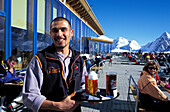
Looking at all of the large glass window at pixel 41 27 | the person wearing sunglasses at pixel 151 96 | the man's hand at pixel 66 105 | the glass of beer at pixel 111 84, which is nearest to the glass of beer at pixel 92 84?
the glass of beer at pixel 111 84

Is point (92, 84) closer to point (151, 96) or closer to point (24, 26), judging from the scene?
point (151, 96)

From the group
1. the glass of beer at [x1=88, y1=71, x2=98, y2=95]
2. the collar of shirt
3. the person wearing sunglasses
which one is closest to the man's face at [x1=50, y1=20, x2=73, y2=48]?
the collar of shirt

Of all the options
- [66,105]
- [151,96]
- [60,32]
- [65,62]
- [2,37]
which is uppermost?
[2,37]

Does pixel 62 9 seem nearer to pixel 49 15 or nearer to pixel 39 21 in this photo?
pixel 49 15

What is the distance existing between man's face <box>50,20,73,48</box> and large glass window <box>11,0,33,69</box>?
4152 mm

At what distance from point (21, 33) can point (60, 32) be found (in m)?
4.81

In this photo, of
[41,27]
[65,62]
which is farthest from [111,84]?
[41,27]

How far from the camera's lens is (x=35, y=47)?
19.6ft

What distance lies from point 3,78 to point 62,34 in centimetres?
279

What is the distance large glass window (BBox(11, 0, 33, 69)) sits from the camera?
16.0 feet

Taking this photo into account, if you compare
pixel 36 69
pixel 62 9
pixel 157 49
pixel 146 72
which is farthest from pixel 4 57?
pixel 157 49

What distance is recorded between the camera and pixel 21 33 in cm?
537

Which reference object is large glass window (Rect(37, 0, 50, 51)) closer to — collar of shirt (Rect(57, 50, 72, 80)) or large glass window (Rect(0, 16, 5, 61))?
large glass window (Rect(0, 16, 5, 61))

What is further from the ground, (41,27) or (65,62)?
(41,27)
